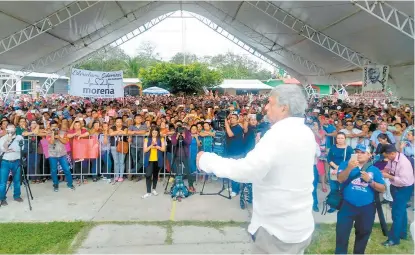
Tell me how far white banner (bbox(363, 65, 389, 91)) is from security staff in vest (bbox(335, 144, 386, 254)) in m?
12.1

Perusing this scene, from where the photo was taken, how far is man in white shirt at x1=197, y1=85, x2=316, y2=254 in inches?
73.5

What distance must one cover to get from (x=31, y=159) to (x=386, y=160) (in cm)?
701

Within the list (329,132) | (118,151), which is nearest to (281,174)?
(118,151)

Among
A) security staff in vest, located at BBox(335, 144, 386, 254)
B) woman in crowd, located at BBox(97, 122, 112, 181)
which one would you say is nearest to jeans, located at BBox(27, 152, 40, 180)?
woman in crowd, located at BBox(97, 122, 112, 181)

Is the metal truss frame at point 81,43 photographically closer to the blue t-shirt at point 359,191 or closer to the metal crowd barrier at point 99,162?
the metal crowd barrier at point 99,162

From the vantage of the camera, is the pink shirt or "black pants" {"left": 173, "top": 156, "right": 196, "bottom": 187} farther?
"black pants" {"left": 173, "top": 156, "right": 196, "bottom": 187}

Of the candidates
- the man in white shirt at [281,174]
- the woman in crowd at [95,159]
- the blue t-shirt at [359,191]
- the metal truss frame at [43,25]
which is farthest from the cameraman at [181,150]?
the metal truss frame at [43,25]

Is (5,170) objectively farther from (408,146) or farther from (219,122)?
(408,146)

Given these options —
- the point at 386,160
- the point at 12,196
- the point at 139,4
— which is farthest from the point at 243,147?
the point at 139,4

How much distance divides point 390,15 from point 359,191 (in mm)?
8282

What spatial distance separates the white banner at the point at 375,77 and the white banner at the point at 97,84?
10277mm

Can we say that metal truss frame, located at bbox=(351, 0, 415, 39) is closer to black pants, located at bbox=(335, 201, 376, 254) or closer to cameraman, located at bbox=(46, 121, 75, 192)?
black pants, located at bbox=(335, 201, 376, 254)

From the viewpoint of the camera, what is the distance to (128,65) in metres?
62.3

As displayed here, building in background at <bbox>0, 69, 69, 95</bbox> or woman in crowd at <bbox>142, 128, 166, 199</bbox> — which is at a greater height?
building in background at <bbox>0, 69, 69, 95</bbox>
